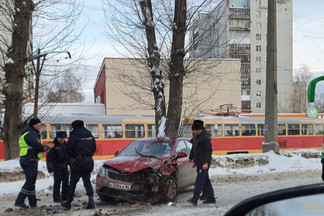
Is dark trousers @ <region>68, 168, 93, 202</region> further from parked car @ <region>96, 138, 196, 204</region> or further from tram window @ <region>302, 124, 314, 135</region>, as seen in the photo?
tram window @ <region>302, 124, 314, 135</region>

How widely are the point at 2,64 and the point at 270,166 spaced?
10917mm

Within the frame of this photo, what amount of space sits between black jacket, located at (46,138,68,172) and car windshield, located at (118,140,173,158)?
1.48 metres

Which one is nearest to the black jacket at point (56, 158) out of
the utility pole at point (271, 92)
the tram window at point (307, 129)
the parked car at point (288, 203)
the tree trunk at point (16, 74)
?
the tree trunk at point (16, 74)

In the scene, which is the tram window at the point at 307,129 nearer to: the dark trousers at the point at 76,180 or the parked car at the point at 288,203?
the dark trousers at the point at 76,180

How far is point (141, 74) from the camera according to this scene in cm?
1577

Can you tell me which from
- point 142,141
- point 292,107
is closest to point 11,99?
point 142,141

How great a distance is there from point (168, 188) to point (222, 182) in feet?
14.5

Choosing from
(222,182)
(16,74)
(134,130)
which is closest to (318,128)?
(134,130)

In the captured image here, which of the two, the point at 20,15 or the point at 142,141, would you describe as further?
the point at 20,15

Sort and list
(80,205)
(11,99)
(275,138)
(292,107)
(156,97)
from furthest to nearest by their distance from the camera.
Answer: (292,107)
(275,138)
(156,97)
(11,99)
(80,205)

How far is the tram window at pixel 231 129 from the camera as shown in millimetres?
23298

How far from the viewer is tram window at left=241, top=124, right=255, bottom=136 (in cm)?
2379

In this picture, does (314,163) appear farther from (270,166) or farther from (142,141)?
(142,141)

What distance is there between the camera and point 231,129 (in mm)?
23438
